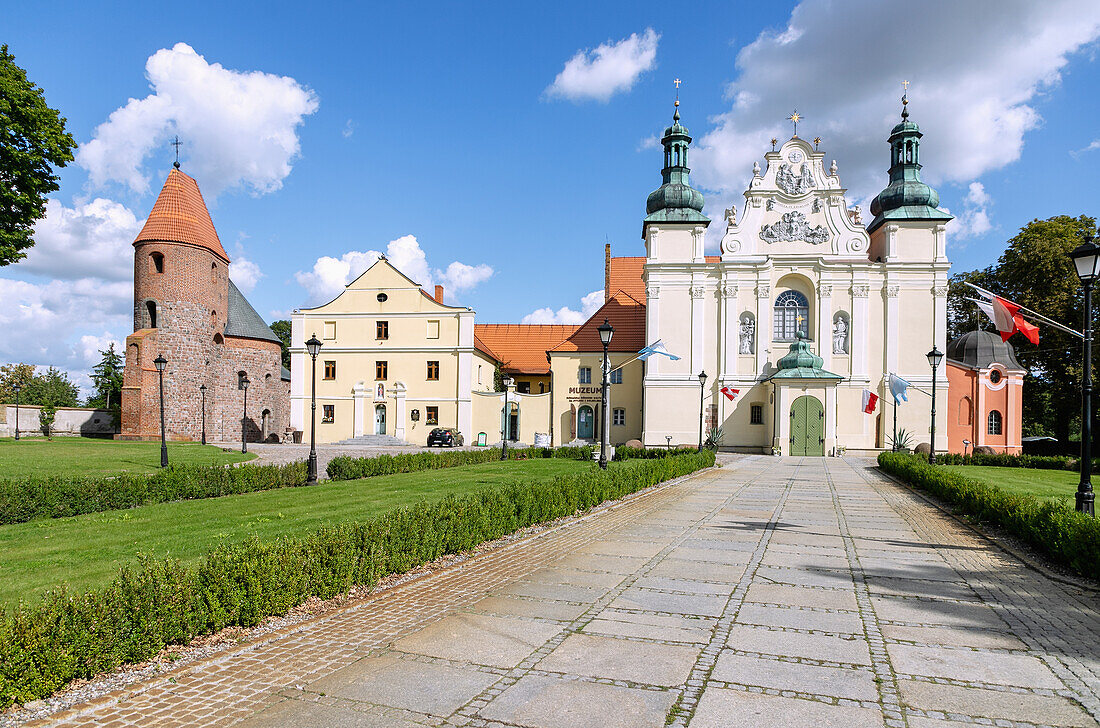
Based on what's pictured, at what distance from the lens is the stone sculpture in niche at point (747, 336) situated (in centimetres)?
4097

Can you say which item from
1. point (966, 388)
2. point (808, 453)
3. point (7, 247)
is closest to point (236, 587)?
point (7, 247)

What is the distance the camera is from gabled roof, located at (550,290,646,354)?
145 feet

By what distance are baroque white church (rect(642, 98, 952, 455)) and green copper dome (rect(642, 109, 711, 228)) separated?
11 centimetres

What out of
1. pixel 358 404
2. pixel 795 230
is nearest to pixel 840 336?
pixel 795 230

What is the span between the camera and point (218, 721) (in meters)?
4.50

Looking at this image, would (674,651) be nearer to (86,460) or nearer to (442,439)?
(86,460)

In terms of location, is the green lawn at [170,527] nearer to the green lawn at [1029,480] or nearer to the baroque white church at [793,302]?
the green lawn at [1029,480]

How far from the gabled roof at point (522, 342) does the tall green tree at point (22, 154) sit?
30322 millimetres

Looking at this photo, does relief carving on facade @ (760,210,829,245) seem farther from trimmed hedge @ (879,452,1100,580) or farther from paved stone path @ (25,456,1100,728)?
paved stone path @ (25,456,1100,728)

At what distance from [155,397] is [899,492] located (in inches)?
1527

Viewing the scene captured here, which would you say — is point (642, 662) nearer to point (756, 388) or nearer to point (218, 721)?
point (218, 721)

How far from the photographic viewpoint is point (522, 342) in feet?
176

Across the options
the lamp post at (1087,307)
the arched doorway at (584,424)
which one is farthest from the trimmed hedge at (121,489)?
the arched doorway at (584,424)

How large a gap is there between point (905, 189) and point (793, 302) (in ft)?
30.6
